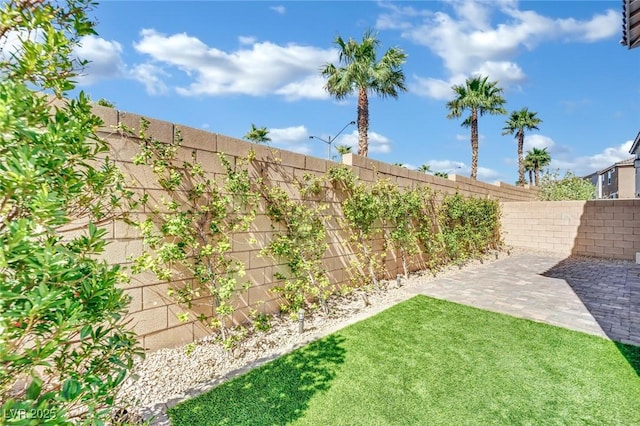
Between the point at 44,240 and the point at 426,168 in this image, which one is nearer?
the point at 44,240

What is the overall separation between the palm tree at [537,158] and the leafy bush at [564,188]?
14.1m

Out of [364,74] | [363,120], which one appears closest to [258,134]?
[363,120]

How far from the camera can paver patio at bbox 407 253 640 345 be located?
496cm

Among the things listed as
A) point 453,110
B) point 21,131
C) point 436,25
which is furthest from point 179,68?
point 453,110

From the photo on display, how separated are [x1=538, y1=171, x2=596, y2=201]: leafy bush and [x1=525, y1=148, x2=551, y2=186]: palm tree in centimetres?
1411

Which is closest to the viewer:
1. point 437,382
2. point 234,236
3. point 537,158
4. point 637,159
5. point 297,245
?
point 437,382

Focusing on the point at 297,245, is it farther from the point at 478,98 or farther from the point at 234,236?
the point at 478,98

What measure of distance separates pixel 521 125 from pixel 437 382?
1183 inches

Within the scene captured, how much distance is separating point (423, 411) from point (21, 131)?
136 inches

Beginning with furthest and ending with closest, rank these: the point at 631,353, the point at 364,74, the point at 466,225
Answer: the point at 364,74, the point at 466,225, the point at 631,353

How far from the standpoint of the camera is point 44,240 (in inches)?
52.9

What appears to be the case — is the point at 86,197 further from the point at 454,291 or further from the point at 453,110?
the point at 453,110

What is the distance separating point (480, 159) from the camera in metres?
18.9

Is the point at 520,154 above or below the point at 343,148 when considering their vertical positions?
below
